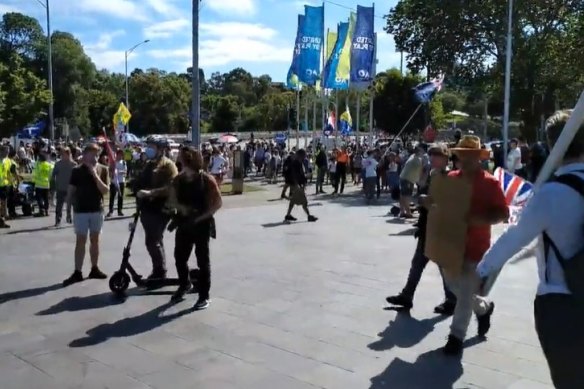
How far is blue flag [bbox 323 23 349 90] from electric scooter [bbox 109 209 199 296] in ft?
78.7

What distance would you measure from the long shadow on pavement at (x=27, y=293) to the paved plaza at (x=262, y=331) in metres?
0.02

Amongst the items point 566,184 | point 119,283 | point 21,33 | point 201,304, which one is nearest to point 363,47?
point 119,283

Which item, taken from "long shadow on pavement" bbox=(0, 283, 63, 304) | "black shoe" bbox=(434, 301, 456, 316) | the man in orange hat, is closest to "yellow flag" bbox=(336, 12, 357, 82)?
"long shadow on pavement" bbox=(0, 283, 63, 304)

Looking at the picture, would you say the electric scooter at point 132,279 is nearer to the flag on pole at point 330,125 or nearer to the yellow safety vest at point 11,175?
the yellow safety vest at point 11,175

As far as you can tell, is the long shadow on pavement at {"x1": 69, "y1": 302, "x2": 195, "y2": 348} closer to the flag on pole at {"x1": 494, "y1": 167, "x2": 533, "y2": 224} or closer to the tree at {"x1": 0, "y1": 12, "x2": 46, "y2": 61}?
the flag on pole at {"x1": 494, "y1": 167, "x2": 533, "y2": 224}

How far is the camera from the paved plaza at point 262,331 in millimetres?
5227

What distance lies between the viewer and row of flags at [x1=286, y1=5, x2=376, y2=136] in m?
29.8

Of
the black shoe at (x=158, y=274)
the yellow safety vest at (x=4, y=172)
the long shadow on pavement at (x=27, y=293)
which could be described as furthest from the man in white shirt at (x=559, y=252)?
the yellow safety vest at (x=4, y=172)

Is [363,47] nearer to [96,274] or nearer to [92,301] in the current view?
[96,274]

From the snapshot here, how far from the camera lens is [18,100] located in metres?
40.3

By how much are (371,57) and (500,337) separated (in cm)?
2484

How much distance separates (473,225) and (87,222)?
16.7ft

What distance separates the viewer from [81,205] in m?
8.73

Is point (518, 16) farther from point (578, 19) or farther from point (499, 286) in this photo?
point (499, 286)
